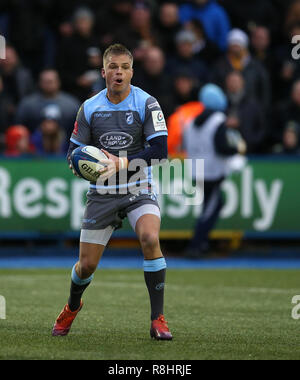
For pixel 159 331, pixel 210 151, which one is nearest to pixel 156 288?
pixel 159 331

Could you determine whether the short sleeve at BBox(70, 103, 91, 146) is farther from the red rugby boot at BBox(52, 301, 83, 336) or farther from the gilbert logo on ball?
the gilbert logo on ball

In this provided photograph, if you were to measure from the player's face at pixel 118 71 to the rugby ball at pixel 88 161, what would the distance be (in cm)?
56

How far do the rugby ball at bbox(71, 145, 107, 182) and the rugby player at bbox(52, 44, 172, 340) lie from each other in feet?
0.71

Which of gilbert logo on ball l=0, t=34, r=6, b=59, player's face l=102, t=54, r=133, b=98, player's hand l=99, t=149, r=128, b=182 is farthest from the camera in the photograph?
gilbert logo on ball l=0, t=34, r=6, b=59

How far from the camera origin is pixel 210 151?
15047 millimetres

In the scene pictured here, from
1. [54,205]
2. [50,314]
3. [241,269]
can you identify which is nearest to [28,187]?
[54,205]

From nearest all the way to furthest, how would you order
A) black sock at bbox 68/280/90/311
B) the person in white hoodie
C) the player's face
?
the player's face, black sock at bbox 68/280/90/311, the person in white hoodie

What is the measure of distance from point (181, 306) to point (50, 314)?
153 centimetres

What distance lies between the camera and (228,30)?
18125 millimetres

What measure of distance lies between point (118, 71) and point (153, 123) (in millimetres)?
501

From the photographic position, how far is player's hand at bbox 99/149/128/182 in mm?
7324

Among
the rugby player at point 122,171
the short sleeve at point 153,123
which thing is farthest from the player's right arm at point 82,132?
the short sleeve at point 153,123

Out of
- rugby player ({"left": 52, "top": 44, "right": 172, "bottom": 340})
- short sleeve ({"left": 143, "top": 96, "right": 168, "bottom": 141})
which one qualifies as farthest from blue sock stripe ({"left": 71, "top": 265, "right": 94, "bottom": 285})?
short sleeve ({"left": 143, "top": 96, "right": 168, "bottom": 141})

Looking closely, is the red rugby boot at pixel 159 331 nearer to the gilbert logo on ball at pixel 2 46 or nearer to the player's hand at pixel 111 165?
the player's hand at pixel 111 165
